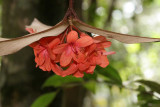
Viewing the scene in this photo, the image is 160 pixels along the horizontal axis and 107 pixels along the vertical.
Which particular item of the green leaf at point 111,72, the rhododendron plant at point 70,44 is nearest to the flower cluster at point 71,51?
the rhododendron plant at point 70,44

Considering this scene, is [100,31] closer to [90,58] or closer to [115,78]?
[90,58]

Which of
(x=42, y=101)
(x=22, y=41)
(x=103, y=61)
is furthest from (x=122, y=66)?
(x=22, y=41)

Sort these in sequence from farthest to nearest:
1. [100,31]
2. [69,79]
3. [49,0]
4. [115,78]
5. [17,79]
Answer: [49,0] → [17,79] → [69,79] → [115,78] → [100,31]

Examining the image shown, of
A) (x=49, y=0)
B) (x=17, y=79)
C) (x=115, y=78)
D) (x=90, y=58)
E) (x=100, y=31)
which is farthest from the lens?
(x=49, y=0)

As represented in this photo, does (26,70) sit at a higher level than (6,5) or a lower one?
lower

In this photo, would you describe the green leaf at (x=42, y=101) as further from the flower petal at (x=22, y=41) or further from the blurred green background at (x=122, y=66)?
the flower petal at (x=22, y=41)

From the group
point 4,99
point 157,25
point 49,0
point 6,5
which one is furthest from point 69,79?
point 157,25

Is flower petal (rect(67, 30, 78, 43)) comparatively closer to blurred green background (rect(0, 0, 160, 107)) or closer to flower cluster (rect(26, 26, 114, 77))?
flower cluster (rect(26, 26, 114, 77))

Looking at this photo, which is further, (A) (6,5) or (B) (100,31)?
(A) (6,5)

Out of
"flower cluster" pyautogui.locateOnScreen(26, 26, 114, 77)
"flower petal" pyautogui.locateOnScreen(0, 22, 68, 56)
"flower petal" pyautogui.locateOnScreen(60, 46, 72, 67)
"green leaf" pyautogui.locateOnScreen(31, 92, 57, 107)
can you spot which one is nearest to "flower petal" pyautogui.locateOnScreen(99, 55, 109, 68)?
"flower cluster" pyautogui.locateOnScreen(26, 26, 114, 77)
